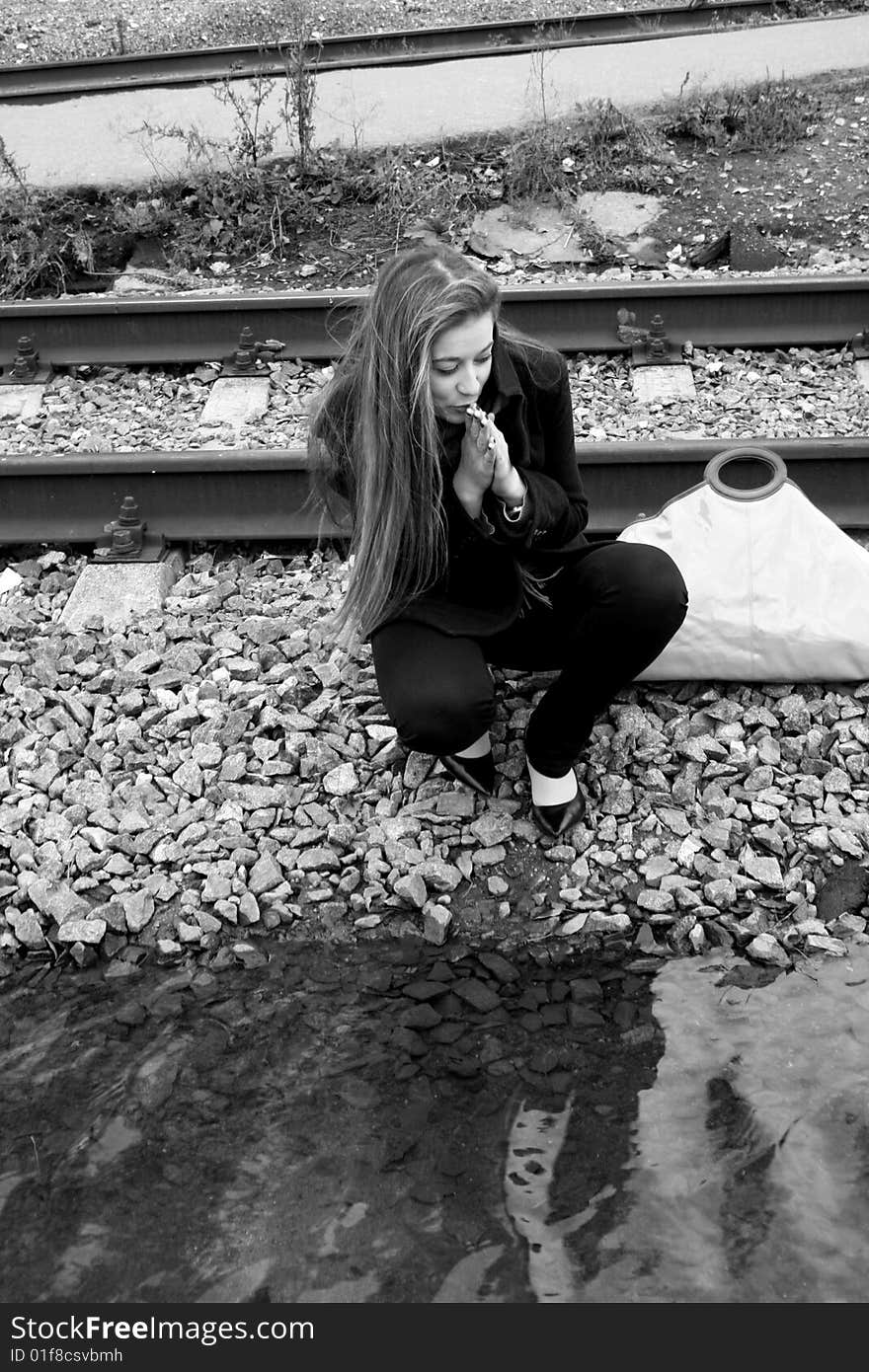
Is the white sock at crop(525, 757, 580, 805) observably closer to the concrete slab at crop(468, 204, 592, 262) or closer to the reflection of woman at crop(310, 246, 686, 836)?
the reflection of woman at crop(310, 246, 686, 836)

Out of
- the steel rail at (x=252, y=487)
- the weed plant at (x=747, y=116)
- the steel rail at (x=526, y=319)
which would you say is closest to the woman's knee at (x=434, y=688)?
the steel rail at (x=252, y=487)

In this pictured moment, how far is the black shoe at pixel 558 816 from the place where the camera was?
10.5 feet

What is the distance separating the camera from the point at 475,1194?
2391 mm

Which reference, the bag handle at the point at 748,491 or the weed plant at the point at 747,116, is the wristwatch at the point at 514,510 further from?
the weed plant at the point at 747,116

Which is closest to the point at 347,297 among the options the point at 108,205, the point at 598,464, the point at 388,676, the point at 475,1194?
the point at 598,464

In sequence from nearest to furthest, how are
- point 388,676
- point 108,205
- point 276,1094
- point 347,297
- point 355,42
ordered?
point 276,1094 → point 388,676 → point 347,297 → point 108,205 → point 355,42

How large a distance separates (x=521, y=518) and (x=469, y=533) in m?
0.14

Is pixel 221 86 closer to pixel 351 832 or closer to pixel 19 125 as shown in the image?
pixel 19 125

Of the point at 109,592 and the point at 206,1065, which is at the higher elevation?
the point at 109,592

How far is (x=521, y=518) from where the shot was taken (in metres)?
2.92

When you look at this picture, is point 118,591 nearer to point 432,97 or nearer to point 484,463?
point 484,463

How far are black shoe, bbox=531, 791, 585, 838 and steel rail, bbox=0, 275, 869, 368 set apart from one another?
240 cm

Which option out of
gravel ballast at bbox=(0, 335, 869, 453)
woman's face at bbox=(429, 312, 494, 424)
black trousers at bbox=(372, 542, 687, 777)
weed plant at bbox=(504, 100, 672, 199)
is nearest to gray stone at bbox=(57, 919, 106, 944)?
black trousers at bbox=(372, 542, 687, 777)

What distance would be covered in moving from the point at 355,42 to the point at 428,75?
77 cm
